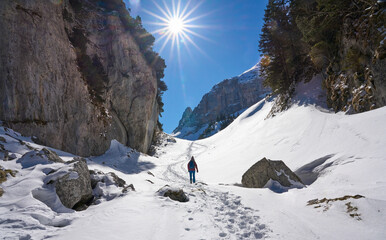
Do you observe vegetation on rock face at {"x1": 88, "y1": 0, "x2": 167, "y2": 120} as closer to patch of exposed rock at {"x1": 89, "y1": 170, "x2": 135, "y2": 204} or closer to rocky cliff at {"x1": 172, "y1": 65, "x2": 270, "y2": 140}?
patch of exposed rock at {"x1": 89, "y1": 170, "x2": 135, "y2": 204}

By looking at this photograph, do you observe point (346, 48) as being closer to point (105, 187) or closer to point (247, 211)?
point (247, 211)

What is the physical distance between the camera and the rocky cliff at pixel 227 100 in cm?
14600

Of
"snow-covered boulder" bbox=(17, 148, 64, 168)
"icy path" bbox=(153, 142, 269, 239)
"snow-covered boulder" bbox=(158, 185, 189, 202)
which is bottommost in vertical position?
"icy path" bbox=(153, 142, 269, 239)

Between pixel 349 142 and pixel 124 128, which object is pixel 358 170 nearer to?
pixel 349 142

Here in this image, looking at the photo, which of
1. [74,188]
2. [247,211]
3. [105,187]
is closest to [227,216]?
[247,211]

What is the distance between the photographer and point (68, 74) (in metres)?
16.6

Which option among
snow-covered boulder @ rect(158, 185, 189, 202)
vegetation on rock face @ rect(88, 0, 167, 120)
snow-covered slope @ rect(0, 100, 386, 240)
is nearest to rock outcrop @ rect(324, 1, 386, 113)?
snow-covered slope @ rect(0, 100, 386, 240)

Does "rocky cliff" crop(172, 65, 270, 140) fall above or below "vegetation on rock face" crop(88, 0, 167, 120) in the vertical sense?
above

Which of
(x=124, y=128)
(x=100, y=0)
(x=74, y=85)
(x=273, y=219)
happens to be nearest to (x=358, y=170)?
(x=273, y=219)

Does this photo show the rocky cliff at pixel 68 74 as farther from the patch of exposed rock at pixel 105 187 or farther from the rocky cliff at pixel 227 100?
the rocky cliff at pixel 227 100

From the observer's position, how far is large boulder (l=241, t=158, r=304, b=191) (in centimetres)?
791

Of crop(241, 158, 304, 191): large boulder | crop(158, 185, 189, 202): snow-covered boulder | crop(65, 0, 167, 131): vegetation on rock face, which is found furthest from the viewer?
crop(65, 0, 167, 131): vegetation on rock face

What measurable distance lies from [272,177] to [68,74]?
62.1ft

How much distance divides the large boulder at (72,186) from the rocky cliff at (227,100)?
13190 centimetres
